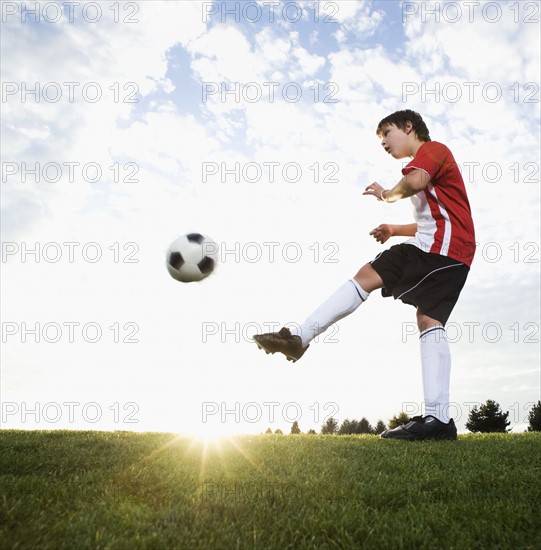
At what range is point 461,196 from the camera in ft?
20.8

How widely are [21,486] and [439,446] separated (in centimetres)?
382

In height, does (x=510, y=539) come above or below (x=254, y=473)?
below

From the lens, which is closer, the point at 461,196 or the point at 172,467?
the point at 172,467

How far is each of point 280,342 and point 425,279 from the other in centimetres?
177

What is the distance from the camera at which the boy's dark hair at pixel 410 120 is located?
21.8 ft

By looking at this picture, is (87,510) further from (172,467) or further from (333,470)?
(333,470)

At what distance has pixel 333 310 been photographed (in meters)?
6.01

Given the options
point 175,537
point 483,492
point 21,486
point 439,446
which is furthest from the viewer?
point 439,446

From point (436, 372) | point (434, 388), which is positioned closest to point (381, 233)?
point (436, 372)

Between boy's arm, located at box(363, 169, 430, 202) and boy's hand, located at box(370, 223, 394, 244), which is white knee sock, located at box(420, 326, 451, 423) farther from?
boy's arm, located at box(363, 169, 430, 202)

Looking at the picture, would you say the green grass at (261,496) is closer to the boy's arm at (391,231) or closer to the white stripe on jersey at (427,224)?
the white stripe on jersey at (427,224)

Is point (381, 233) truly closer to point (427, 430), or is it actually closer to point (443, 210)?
point (443, 210)

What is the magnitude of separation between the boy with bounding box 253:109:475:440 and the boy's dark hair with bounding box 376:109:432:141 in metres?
0.49

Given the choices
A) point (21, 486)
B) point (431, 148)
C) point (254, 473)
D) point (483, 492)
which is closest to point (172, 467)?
point (254, 473)
